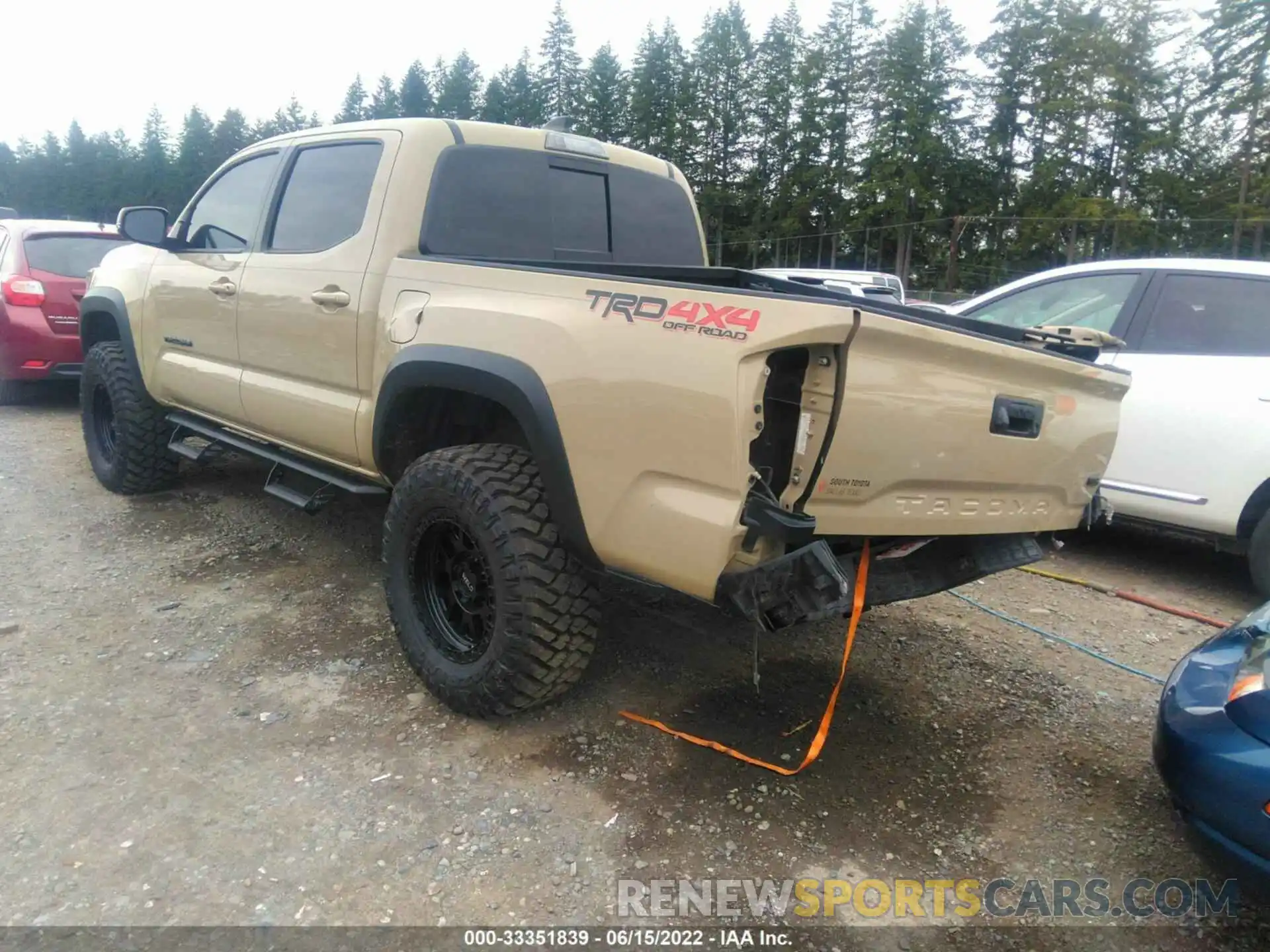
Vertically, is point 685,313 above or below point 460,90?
below

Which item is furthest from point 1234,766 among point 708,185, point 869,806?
point 708,185

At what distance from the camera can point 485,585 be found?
10.0 feet

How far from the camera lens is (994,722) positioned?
3232mm

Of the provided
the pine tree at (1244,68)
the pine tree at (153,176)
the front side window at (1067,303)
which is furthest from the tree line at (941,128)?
the pine tree at (153,176)

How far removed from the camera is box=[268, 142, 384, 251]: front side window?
358 centimetres

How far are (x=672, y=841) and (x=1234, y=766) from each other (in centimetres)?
138

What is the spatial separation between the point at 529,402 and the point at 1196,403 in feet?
11.8

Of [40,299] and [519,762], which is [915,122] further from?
[519,762]

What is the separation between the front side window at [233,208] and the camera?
14.1 feet

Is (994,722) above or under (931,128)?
under

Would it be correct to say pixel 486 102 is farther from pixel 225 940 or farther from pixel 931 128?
pixel 225 940

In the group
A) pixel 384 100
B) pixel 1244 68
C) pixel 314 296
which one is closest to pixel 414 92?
pixel 384 100

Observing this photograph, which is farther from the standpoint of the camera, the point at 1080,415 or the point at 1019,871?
the point at 1080,415

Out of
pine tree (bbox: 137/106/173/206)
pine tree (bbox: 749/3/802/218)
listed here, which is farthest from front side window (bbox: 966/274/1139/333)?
pine tree (bbox: 137/106/173/206)
